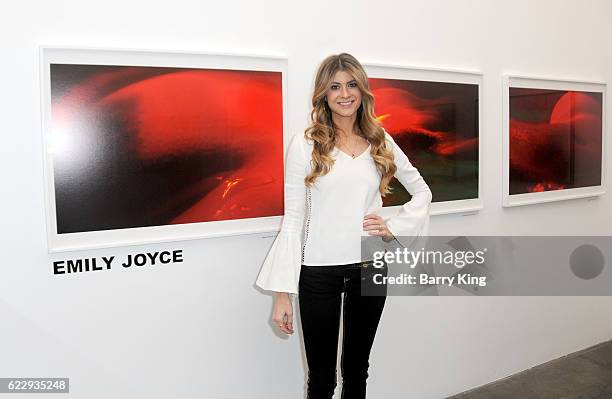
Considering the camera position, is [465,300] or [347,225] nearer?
[347,225]

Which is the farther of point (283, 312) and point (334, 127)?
point (334, 127)

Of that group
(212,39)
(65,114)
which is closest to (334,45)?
(212,39)

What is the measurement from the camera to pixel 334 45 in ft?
7.85

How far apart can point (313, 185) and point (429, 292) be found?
121 cm

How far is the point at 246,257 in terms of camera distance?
2244 millimetres

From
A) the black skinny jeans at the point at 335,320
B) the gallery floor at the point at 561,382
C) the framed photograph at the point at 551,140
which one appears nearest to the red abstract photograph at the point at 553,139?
the framed photograph at the point at 551,140

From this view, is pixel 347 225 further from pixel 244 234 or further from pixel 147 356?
pixel 147 356

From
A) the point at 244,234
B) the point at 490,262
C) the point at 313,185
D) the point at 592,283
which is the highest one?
the point at 313,185

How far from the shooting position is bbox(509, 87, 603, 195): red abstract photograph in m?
3.05
